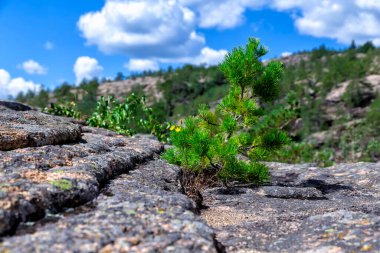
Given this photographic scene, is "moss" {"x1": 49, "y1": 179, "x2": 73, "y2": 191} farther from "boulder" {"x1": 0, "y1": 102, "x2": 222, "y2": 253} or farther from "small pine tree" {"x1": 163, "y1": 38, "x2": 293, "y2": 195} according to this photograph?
"small pine tree" {"x1": 163, "y1": 38, "x2": 293, "y2": 195}

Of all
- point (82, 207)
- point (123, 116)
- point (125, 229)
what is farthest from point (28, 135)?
point (123, 116)

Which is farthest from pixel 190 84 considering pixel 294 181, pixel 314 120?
pixel 294 181

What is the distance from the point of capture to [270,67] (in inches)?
336

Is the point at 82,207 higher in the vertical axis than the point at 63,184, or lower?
lower

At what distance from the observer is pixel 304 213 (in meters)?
6.04

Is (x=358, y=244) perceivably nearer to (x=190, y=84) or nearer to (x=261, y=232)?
(x=261, y=232)

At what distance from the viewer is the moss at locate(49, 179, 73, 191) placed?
4.25 meters

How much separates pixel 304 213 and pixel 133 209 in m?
2.91

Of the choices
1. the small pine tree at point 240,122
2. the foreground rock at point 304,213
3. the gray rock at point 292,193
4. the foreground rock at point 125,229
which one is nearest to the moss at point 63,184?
the foreground rock at point 125,229

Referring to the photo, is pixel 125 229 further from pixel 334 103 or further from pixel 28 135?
pixel 334 103

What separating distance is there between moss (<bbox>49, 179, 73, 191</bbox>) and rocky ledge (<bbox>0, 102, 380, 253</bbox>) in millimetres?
12

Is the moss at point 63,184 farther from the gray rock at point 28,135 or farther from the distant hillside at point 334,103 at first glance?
the distant hillside at point 334,103

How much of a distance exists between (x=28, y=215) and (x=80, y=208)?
1.83ft

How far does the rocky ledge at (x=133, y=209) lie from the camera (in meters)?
3.46
